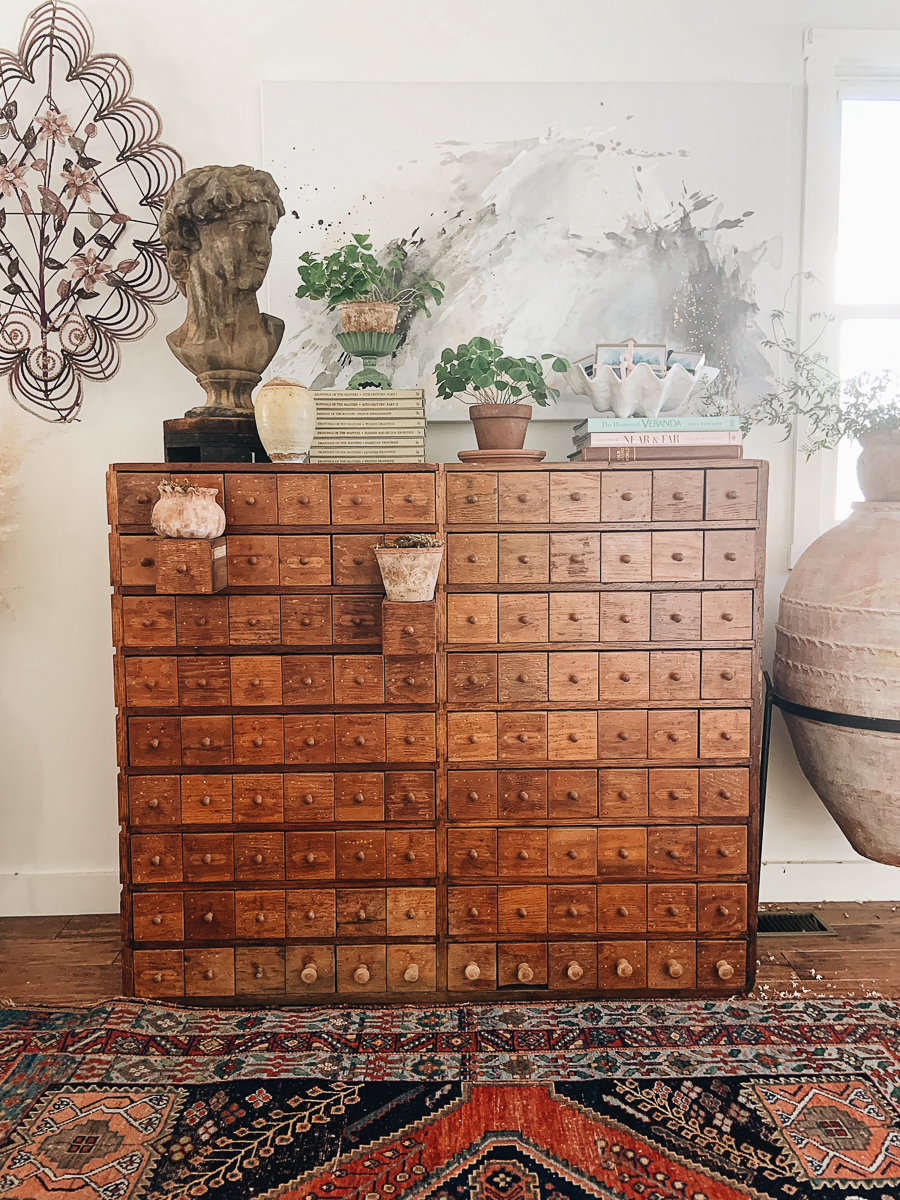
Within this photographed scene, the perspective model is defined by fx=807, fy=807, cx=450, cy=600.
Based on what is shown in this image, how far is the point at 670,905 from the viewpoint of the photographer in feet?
7.07

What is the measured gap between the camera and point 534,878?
2.15 metres

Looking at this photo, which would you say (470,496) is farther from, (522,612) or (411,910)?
(411,910)

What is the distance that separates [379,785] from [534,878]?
1.58 feet

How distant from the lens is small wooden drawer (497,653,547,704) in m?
2.11

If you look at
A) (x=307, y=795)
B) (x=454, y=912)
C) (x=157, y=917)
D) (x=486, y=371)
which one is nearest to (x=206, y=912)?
(x=157, y=917)

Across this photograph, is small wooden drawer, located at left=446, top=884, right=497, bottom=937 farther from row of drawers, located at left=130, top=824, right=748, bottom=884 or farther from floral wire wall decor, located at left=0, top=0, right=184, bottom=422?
floral wire wall decor, located at left=0, top=0, right=184, bottom=422

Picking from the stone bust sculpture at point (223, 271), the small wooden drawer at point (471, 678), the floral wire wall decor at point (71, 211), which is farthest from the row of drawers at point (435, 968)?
the floral wire wall decor at point (71, 211)

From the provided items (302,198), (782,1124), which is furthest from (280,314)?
(782,1124)

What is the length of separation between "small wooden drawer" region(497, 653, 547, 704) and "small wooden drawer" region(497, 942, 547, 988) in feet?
2.17

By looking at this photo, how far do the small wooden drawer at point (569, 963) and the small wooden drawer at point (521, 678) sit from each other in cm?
67

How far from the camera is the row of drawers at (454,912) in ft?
6.98

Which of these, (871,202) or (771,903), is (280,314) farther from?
(771,903)

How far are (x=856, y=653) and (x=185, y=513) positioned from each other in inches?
71.6

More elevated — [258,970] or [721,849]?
[721,849]
